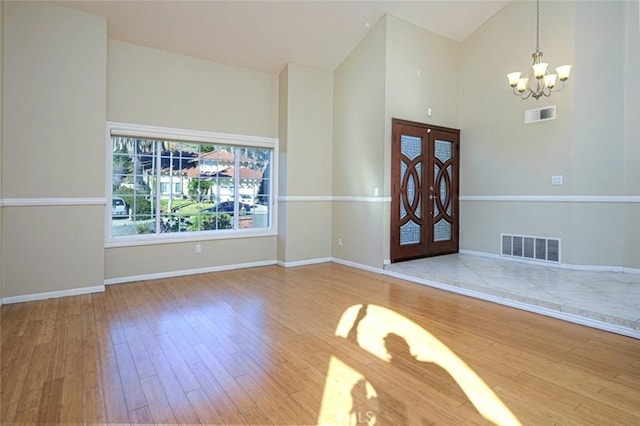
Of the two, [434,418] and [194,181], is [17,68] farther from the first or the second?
[434,418]

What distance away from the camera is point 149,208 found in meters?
5.09

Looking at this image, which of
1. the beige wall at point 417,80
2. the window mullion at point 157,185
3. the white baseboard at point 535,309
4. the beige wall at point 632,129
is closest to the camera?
the white baseboard at point 535,309

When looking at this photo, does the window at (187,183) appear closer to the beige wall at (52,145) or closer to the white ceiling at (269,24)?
the beige wall at (52,145)

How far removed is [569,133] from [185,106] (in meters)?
5.66

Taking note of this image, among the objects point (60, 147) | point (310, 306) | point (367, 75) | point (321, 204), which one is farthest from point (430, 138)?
point (60, 147)

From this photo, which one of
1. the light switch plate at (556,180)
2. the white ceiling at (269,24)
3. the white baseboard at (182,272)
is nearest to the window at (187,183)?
the white baseboard at (182,272)

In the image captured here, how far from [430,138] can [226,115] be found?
343cm

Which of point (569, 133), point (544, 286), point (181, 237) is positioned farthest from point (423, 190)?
point (181, 237)

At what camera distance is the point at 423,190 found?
5.82 metres

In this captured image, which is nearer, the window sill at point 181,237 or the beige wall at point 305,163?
the window sill at point 181,237

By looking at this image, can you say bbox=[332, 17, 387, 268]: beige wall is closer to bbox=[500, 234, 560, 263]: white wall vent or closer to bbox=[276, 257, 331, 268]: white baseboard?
bbox=[276, 257, 331, 268]: white baseboard

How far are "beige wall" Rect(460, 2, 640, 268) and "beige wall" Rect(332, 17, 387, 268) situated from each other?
203 centimetres

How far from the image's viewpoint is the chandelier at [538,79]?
437 cm

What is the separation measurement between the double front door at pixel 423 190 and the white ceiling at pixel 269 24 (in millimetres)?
1674
